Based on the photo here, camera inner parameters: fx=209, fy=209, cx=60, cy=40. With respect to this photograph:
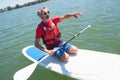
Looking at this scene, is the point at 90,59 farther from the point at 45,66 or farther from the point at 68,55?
the point at 45,66

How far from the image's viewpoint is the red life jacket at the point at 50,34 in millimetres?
5367

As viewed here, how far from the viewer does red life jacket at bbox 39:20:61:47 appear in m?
5.37

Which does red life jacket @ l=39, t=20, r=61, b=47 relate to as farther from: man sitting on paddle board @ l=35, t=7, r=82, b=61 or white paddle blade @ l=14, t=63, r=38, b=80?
white paddle blade @ l=14, t=63, r=38, b=80

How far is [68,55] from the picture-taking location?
5340 millimetres

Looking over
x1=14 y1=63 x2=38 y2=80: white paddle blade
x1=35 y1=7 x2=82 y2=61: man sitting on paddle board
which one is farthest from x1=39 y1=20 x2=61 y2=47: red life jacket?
x1=14 y1=63 x2=38 y2=80: white paddle blade

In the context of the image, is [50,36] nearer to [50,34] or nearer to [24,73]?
[50,34]

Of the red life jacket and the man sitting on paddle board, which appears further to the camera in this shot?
the red life jacket

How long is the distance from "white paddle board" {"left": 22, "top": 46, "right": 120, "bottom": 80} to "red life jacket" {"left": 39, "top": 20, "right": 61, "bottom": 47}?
1.39 feet

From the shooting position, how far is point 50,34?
542cm

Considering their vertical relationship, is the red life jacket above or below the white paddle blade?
above

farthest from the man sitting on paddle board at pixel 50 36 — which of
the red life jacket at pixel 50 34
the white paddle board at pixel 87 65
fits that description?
the white paddle board at pixel 87 65

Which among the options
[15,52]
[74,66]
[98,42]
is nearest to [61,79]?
[74,66]

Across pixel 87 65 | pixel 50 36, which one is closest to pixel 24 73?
pixel 50 36

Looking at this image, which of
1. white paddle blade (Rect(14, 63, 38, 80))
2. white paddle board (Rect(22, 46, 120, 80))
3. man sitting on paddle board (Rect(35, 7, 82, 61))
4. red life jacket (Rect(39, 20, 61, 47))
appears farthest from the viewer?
white paddle blade (Rect(14, 63, 38, 80))
